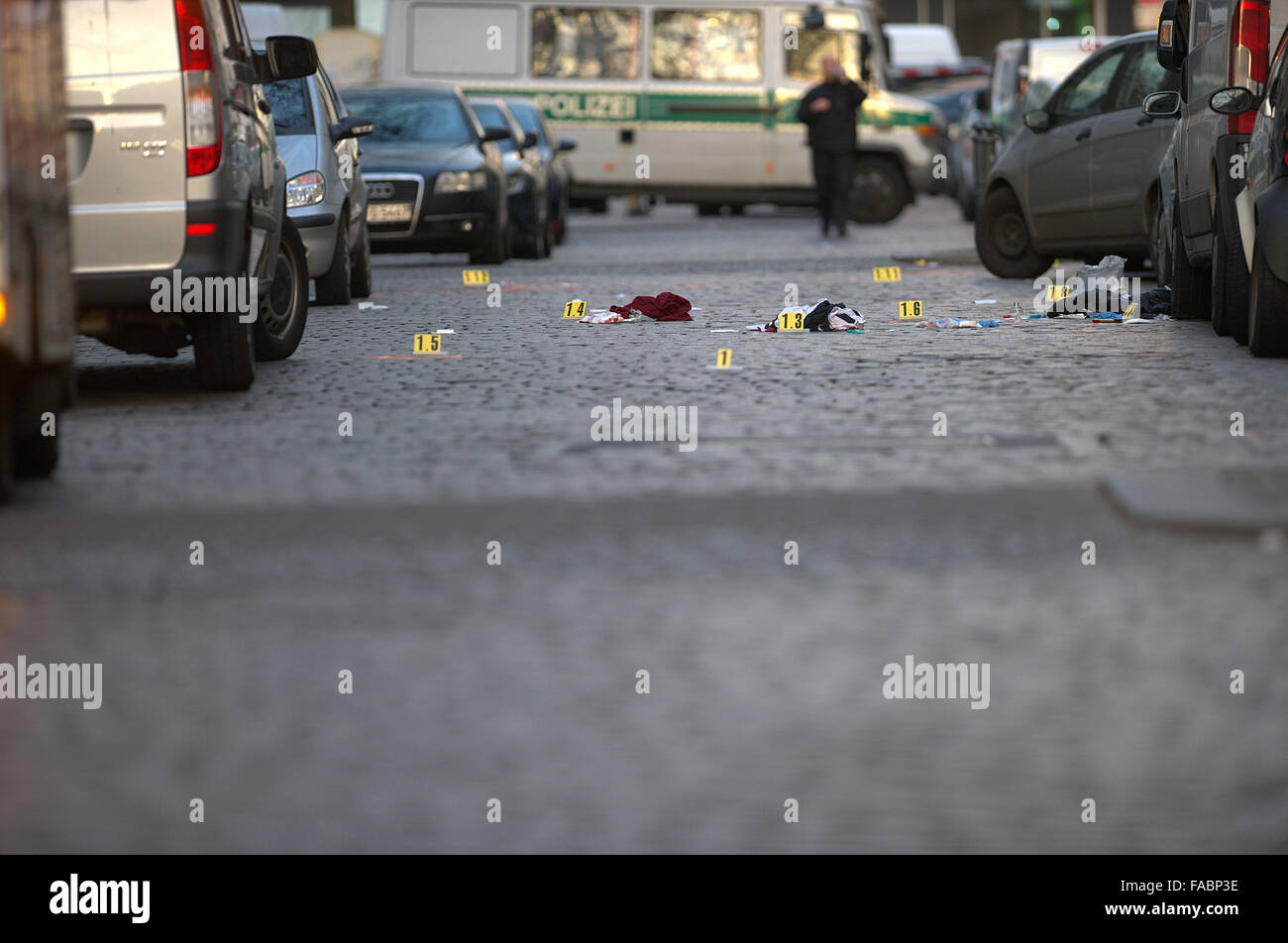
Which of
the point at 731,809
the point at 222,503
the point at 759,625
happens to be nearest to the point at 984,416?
the point at 222,503

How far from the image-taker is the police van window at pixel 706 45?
1321 inches

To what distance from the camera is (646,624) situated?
5535mm

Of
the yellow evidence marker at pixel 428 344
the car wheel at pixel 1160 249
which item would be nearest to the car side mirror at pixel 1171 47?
the car wheel at pixel 1160 249

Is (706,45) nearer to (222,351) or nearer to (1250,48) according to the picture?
(1250,48)

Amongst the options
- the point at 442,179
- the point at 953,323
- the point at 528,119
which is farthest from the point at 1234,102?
the point at 528,119

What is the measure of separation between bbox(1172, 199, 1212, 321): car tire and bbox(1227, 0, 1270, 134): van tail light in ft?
5.40

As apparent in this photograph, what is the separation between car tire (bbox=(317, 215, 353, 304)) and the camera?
54.2ft

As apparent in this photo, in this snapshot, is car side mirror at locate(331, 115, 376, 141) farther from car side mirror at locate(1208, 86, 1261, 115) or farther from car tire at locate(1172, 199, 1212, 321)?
car side mirror at locate(1208, 86, 1261, 115)

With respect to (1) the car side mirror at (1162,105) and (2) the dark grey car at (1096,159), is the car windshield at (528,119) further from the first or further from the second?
(1) the car side mirror at (1162,105)

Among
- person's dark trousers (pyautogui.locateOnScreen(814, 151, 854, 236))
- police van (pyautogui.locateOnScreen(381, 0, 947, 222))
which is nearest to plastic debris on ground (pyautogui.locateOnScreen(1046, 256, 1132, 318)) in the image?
person's dark trousers (pyautogui.locateOnScreen(814, 151, 854, 236))

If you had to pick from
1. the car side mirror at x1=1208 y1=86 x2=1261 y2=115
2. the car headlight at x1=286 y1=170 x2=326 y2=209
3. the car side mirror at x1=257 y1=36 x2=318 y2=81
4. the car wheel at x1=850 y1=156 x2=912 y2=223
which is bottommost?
the car wheel at x1=850 y1=156 x2=912 y2=223

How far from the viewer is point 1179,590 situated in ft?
19.0
